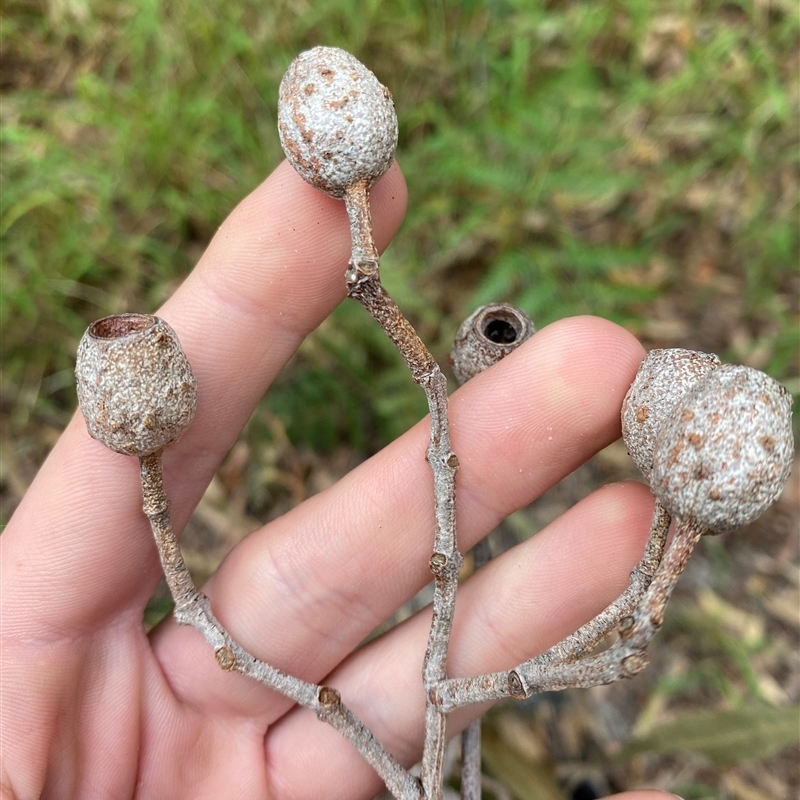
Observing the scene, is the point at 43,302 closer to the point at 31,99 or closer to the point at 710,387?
the point at 31,99

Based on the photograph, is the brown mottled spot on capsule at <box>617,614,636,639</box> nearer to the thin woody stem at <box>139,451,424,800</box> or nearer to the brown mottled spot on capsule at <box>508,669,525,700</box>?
the brown mottled spot on capsule at <box>508,669,525,700</box>

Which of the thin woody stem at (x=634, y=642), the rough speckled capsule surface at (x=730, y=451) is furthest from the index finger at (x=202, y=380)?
the thin woody stem at (x=634, y=642)

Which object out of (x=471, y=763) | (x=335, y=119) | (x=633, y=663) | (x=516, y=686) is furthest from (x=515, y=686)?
(x=335, y=119)

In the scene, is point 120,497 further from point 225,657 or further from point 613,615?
point 613,615

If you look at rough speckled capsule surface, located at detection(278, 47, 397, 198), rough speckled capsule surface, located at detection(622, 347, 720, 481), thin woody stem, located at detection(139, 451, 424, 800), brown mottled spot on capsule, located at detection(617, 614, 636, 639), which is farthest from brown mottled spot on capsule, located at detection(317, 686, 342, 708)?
rough speckled capsule surface, located at detection(278, 47, 397, 198)

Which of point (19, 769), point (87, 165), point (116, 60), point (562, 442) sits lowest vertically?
point (562, 442)

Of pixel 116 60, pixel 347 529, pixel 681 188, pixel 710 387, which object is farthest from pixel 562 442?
pixel 116 60
